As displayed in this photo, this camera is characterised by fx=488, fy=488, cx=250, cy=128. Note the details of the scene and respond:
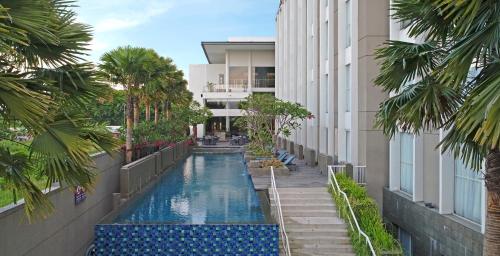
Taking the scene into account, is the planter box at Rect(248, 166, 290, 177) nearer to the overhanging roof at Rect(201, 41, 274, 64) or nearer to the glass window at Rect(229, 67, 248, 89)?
the overhanging roof at Rect(201, 41, 274, 64)

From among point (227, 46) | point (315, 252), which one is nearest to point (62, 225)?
point (315, 252)

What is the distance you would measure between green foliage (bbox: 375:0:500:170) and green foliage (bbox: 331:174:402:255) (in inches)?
196

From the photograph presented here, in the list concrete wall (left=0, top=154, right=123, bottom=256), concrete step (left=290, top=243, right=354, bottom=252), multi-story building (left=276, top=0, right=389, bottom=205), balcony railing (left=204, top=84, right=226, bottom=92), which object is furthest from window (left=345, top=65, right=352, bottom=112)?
balcony railing (left=204, top=84, right=226, bottom=92)

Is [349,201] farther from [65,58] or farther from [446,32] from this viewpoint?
[65,58]

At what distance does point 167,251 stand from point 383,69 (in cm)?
748

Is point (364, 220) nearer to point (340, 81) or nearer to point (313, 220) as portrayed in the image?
point (313, 220)

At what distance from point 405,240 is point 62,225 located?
9358 millimetres

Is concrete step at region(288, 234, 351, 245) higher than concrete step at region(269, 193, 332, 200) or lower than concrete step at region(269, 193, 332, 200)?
lower

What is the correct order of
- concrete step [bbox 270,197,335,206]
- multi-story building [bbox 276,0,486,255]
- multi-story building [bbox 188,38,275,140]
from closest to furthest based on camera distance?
multi-story building [bbox 276,0,486,255], concrete step [bbox 270,197,335,206], multi-story building [bbox 188,38,275,140]

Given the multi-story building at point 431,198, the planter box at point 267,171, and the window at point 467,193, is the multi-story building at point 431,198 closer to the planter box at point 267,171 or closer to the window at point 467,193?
the window at point 467,193

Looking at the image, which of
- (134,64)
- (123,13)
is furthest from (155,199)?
(123,13)

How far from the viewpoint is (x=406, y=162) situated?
14.7 m

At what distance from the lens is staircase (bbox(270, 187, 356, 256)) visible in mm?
12984

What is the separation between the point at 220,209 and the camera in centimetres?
1580
